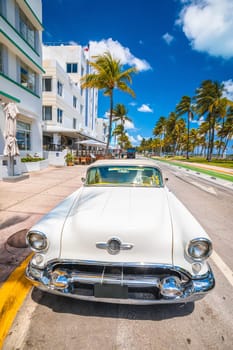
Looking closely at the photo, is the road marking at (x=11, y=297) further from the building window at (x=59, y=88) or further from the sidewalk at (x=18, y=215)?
the building window at (x=59, y=88)

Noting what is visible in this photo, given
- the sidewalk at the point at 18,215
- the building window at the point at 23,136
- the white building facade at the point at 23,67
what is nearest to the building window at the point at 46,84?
the white building facade at the point at 23,67

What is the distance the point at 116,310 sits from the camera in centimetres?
184

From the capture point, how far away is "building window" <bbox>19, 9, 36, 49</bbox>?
38.7 feet

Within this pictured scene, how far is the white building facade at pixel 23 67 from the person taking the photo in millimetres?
10078

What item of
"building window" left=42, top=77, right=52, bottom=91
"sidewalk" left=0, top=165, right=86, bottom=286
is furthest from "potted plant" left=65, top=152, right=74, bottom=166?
"sidewalk" left=0, top=165, right=86, bottom=286

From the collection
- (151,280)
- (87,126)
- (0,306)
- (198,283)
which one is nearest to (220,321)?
(198,283)

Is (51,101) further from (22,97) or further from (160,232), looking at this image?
(160,232)

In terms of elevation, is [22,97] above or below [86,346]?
above

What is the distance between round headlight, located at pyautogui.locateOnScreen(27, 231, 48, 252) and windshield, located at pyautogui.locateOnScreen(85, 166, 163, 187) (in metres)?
1.60

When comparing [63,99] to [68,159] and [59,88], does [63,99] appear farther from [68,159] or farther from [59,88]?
[68,159]

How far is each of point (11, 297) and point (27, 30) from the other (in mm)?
16592

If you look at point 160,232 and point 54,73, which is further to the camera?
point 54,73

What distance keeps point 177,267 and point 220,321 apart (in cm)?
76

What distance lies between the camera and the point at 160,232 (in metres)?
1.77
